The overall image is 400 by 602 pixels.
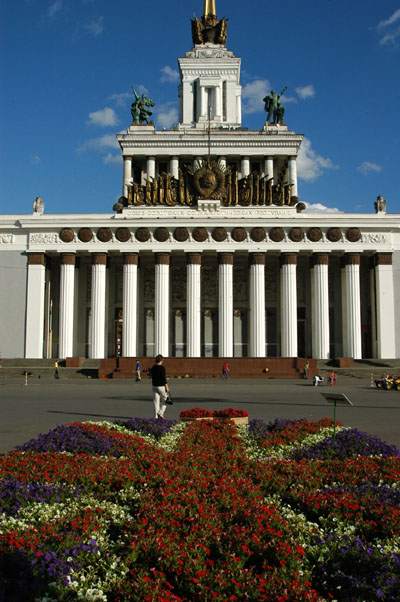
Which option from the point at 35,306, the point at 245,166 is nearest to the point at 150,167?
the point at 245,166

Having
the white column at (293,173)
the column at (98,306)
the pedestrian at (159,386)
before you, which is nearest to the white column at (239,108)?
the white column at (293,173)

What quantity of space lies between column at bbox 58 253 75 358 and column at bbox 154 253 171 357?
17.2 ft

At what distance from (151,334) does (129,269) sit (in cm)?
557

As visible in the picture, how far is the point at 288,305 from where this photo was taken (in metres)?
33.1

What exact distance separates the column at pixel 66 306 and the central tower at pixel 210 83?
19.3 meters

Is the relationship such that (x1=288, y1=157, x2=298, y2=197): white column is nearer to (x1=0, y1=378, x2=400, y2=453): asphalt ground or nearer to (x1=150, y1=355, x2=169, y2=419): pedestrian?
(x1=0, y1=378, x2=400, y2=453): asphalt ground

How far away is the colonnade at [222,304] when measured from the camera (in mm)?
32812

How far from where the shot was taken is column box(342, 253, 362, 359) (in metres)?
32.8

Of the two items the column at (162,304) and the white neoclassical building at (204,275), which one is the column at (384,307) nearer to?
the white neoclassical building at (204,275)

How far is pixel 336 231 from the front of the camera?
33.4 meters

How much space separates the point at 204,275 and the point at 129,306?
677cm

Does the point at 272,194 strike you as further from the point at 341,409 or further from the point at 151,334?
the point at 341,409

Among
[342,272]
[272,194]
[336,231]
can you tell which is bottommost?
[342,272]

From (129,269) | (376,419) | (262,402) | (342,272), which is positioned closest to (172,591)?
(376,419)
